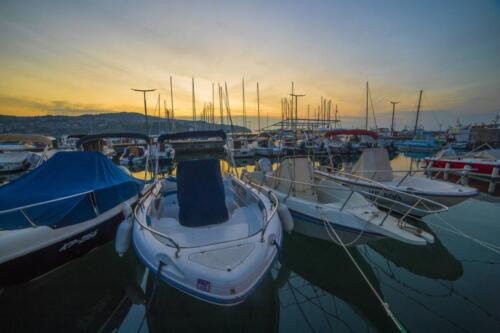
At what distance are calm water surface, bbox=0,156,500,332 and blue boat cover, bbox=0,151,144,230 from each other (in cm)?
127

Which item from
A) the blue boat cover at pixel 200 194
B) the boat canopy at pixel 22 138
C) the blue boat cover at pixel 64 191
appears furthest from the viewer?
the boat canopy at pixel 22 138

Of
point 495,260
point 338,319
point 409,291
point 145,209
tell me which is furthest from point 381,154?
point 145,209

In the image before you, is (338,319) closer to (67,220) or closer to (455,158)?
(67,220)

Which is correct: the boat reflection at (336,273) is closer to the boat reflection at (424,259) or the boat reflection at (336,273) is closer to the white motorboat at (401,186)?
the boat reflection at (424,259)

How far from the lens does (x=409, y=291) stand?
4.14m

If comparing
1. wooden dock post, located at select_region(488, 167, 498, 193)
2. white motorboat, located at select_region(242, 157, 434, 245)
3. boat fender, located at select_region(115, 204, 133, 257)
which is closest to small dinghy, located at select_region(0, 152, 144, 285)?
boat fender, located at select_region(115, 204, 133, 257)

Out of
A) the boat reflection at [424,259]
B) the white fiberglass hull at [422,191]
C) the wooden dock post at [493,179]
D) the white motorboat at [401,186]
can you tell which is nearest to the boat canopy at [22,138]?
the white fiberglass hull at [422,191]

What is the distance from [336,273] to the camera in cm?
473

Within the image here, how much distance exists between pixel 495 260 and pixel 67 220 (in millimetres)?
9012

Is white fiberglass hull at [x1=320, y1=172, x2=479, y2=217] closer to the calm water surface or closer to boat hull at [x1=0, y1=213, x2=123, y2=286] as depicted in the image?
the calm water surface

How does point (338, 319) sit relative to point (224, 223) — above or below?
below

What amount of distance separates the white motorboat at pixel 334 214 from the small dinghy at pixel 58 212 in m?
3.87

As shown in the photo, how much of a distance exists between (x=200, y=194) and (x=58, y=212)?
2730 millimetres

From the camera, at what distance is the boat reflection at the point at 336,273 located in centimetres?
371
